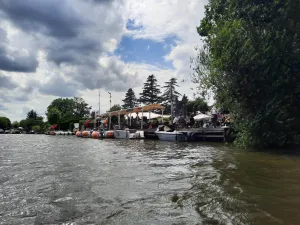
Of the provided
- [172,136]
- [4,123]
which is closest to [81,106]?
[4,123]

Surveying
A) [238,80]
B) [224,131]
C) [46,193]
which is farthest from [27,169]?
[224,131]

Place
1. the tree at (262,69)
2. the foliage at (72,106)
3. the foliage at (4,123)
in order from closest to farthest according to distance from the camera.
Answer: the tree at (262,69)
the foliage at (72,106)
the foliage at (4,123)

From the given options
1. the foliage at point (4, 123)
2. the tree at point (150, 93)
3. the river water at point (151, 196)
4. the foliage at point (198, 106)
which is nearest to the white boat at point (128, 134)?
the foliage at point (198, 106)

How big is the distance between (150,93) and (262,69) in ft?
225

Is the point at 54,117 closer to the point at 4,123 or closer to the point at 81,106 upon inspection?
the point at 81,106

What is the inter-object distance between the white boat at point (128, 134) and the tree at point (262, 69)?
17397mm

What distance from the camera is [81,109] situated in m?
104

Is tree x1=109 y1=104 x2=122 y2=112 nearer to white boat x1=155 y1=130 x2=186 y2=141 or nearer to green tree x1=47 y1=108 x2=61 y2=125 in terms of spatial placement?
green tree x1=47 y1=108 x2=61 y2=125

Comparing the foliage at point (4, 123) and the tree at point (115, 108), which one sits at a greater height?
the tree at point (115, 108)

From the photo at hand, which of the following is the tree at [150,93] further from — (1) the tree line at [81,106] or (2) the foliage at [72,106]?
(2) the foliage at [72,106]

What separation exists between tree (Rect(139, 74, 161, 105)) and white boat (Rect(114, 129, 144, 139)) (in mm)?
47189

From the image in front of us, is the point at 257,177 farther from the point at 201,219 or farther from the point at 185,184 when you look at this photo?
the point at 201,219

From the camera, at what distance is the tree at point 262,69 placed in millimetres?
17906

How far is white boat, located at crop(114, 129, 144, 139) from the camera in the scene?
117ft
